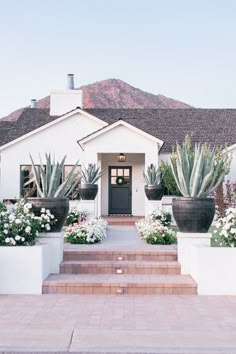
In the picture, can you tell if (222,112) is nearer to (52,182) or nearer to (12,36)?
(12,36)

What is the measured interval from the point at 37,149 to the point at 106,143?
4.26m

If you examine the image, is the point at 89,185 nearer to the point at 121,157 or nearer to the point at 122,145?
the point at 122,145

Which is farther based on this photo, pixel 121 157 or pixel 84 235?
pixel 121 157

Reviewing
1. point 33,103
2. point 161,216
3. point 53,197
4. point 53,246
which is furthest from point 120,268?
point 33,103

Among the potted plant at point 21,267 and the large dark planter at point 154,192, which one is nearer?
the potted plant at point 21,267

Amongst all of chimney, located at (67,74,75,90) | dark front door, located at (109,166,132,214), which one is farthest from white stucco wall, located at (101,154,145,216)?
chimney, located at (67,74,75,90)

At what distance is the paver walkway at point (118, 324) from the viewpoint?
614 centimetres

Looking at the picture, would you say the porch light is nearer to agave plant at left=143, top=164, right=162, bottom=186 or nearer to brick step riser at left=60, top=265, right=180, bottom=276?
agave plant at left=143, top=164, right=162, bottom=186

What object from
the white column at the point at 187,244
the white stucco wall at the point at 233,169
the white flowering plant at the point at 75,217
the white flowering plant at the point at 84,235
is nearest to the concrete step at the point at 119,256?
the white column at the point at 187,244

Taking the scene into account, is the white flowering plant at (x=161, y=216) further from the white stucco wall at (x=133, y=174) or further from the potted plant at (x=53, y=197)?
the white stucco wall at (x=133, y=174)

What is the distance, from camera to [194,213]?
10.3 metres

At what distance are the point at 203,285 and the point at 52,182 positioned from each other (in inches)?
151

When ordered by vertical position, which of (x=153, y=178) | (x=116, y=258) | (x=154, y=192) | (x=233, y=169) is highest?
(x=233, y=169)

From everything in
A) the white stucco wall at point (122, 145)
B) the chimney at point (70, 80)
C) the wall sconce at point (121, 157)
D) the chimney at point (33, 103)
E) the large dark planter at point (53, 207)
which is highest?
the chimney at point (70, 80)
